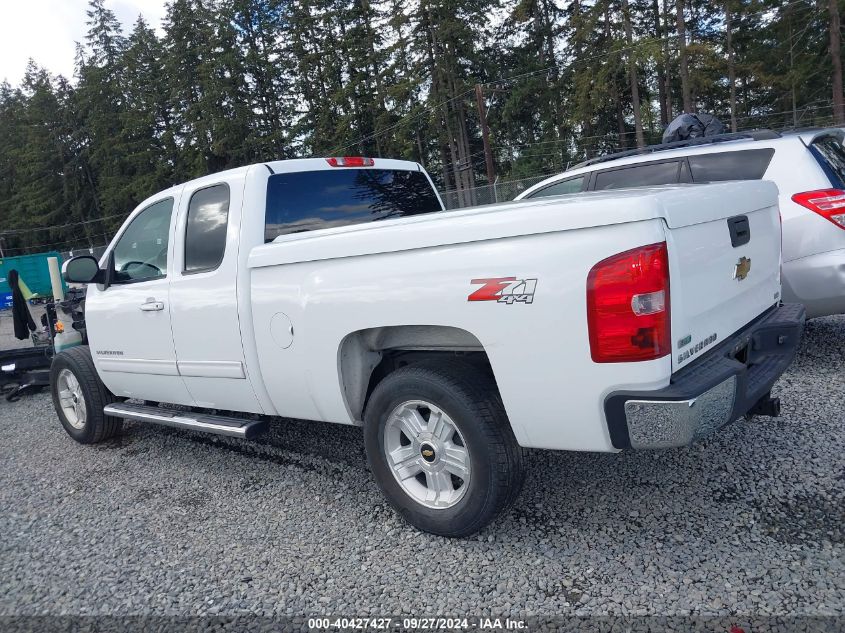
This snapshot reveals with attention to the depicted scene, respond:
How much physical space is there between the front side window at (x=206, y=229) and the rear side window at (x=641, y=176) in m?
3.72

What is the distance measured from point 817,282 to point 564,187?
104 inches

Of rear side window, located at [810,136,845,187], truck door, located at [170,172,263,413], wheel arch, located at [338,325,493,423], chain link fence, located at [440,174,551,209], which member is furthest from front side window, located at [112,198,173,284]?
chain link fence, located at [440,174,551,209]

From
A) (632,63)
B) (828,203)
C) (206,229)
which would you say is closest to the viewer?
(206,229)

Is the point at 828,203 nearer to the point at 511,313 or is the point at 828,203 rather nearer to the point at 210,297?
the point at 511,313

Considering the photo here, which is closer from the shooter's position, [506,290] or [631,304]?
[631,304]

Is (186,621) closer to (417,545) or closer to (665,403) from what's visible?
(417,545)

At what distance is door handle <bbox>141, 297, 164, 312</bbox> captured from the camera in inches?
164

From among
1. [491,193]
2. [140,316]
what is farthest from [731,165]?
[491,193]

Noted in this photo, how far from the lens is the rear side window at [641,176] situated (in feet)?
18.3

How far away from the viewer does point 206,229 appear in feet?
13.0

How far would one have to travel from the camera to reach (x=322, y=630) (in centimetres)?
254

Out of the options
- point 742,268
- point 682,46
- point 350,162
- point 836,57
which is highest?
point 682,46

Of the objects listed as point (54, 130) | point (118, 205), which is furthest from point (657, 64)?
point (54, 130)

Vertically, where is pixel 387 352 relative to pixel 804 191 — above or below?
below
